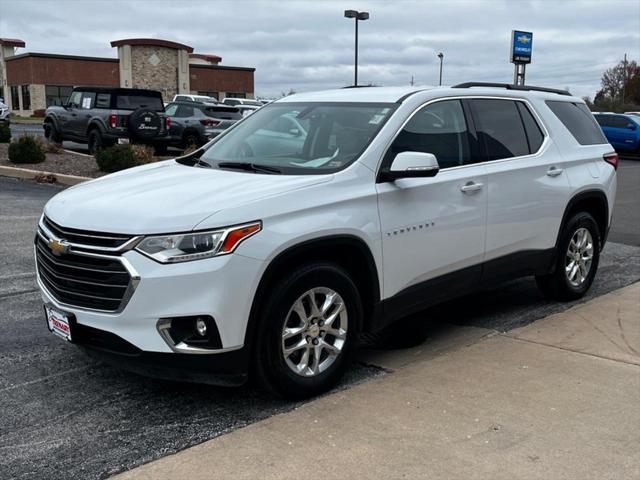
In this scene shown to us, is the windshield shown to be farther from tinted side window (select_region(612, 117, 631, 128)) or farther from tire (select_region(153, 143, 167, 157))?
tinted side window (select_region(612, 117, 631, 128))

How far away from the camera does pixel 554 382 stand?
14.3ft

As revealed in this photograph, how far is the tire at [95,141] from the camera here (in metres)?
17.0

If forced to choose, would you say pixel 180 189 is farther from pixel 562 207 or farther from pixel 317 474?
pixel 562 207

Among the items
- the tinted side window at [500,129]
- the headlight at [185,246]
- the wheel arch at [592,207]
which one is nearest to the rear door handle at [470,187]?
the tinted side window at [500,129]

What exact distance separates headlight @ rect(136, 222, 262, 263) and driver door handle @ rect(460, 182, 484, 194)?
1.98 m

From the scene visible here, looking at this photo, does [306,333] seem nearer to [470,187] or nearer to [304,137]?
[304,137]

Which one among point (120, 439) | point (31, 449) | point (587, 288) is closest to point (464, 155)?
point (587, 288)

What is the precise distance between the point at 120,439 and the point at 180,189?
139 centimetres

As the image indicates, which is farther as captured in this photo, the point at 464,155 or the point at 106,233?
the point at 464,155

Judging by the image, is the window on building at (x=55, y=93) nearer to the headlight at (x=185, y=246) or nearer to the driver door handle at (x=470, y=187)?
the driver door handle at (x=470, y=187)

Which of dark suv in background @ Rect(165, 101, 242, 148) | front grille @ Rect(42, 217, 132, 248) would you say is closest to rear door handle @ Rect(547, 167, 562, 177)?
front grille @ Rect(42, 217, 132, 248)

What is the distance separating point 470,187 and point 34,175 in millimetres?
11315

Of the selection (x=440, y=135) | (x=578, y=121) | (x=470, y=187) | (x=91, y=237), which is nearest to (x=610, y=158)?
(x=578, y=121)

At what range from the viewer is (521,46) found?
78.0ft
